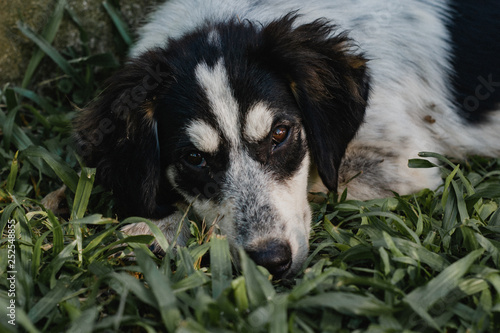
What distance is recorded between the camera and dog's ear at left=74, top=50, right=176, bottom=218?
9.72 ft

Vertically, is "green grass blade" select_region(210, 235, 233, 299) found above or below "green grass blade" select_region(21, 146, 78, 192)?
below

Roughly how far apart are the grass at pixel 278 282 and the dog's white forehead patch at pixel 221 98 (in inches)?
21.2

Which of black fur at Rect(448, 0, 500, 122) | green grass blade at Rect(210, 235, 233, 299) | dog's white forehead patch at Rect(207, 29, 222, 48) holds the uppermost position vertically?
dog's white forehead patch at Rect(207, 29, 222, 48)

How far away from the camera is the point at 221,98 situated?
2.80m

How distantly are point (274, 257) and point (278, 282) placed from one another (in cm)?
15

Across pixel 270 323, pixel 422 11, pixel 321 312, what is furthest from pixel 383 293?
pixel 422 11

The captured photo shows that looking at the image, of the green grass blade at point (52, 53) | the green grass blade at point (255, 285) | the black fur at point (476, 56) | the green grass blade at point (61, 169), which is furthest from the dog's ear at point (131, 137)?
the black fur at point (476, 56)

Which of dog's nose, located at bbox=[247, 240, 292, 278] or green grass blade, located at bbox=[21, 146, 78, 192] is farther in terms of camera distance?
green grass blade, located at bbox=[21, 146, 78, 192]

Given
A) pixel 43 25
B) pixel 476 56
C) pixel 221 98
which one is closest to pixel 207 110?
pixel 221 98

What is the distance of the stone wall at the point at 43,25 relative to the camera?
14.0ft

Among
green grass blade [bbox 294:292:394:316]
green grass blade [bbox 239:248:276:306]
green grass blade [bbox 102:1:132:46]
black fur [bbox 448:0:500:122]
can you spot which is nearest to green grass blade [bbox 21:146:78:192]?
green grass blade [bbox 239:248:276:306]

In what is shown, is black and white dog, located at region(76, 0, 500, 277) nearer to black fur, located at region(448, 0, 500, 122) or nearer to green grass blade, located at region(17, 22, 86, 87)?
black fur, located at region(448, 0, 500, 122)

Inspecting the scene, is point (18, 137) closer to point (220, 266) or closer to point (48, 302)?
point (48, 302)

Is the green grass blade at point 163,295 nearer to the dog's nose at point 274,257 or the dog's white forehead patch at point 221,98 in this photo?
the dog's nose at point 274,257
